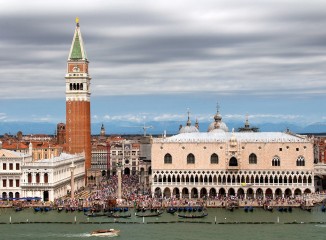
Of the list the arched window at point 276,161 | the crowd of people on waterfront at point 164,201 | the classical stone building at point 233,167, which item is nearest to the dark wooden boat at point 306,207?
the crowd of people on waterfront at point 164,201

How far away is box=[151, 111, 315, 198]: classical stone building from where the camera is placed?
80.4 metres

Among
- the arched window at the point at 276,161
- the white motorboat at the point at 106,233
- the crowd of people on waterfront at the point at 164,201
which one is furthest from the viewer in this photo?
the arched window at the point at 276,161

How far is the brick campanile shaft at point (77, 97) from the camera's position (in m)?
102

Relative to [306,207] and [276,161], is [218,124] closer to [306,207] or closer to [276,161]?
[276,161]

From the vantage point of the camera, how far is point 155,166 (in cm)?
8206

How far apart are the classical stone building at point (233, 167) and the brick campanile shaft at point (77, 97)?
23.1m

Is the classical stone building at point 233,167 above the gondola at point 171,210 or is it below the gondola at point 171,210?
above

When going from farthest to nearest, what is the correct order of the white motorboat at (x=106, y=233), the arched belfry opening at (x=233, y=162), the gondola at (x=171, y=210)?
the arched belfry opening at (x=233, y=162), the gondola at (x=171, y=210), the white motorboat at (x=106, y=233)

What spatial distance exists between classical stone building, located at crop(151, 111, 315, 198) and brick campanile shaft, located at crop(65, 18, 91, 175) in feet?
75.9

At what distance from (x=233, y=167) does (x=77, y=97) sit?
30815 mm

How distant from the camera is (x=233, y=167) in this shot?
80.6m

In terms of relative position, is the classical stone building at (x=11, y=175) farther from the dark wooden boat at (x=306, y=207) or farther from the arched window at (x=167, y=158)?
the dark wooden boat at (x=306, y=207)

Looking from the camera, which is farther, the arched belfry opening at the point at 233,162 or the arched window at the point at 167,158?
the arched window at the point at 167,158

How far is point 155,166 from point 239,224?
843 inches
